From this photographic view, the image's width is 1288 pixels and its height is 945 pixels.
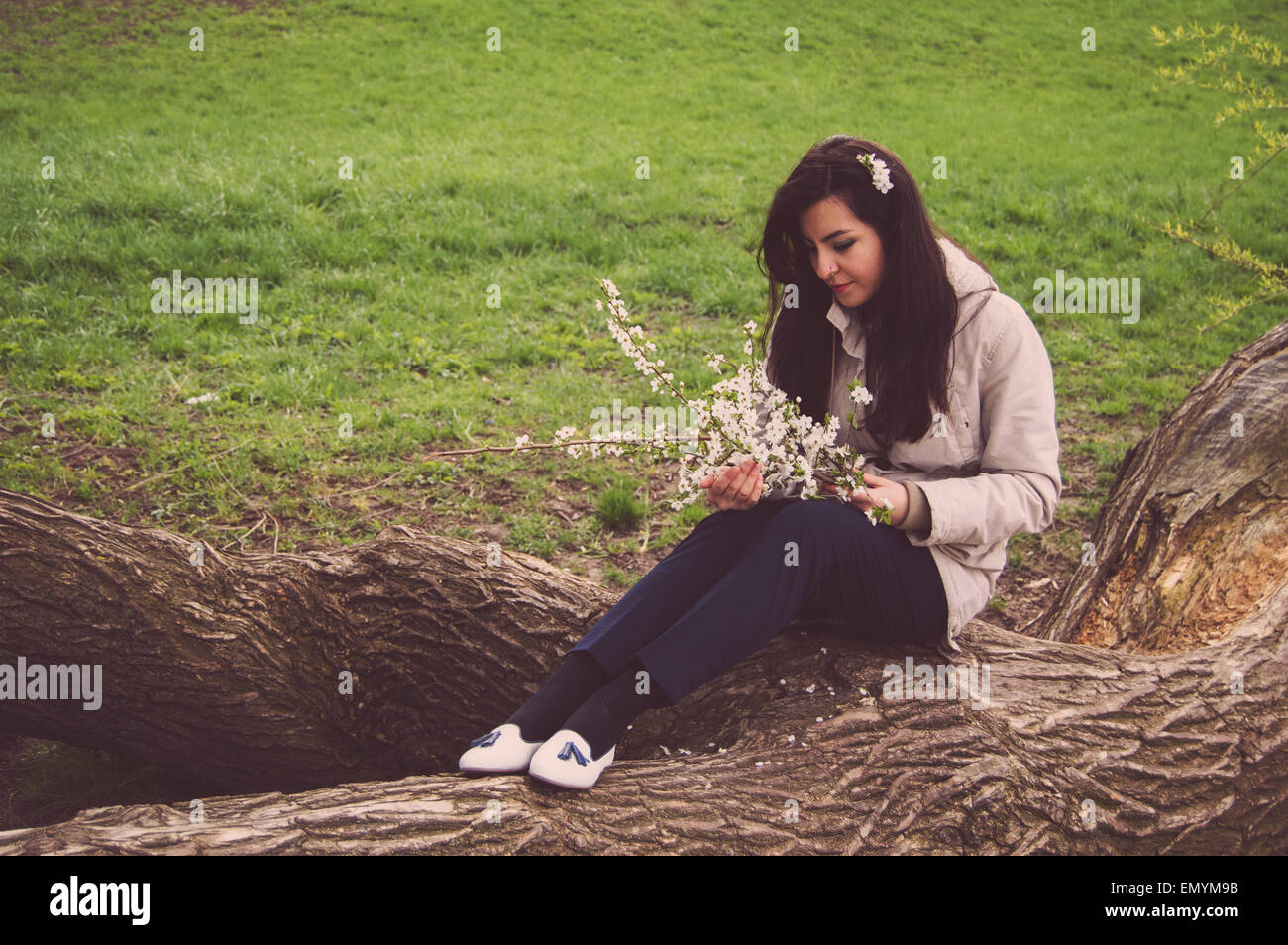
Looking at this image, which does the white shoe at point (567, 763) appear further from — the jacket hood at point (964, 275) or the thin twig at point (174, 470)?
the thin twig at point (174, 470)

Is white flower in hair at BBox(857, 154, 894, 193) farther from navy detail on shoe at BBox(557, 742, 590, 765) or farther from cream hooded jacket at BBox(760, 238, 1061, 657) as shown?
navy detail on shoe at BBox(557, 742, 590, 765)

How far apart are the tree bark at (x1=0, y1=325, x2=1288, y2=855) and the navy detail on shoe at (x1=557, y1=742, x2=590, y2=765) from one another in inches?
3.1

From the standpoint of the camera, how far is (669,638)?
7.95ft

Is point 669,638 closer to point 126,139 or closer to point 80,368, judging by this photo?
point 80,368

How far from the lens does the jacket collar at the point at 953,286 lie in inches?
106

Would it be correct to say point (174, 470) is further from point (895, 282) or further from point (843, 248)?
point (895, 282)

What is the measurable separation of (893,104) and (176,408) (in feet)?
34.0

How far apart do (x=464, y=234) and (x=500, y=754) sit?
5954mm

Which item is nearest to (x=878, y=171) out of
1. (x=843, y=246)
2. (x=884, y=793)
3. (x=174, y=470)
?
(x=843, y=246)

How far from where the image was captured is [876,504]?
2492 mm

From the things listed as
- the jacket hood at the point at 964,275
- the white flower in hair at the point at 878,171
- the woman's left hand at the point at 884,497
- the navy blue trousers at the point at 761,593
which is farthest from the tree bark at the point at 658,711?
the white flower in hair at the point at 878,171

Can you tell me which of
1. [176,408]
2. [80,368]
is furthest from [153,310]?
[176,408]

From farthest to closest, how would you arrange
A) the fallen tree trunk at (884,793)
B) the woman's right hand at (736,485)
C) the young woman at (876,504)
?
the woman's right hand at (736,485)
the young woman at (876,504)
the fallen tree trunk at (884,793)

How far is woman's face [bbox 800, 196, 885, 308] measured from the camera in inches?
105
